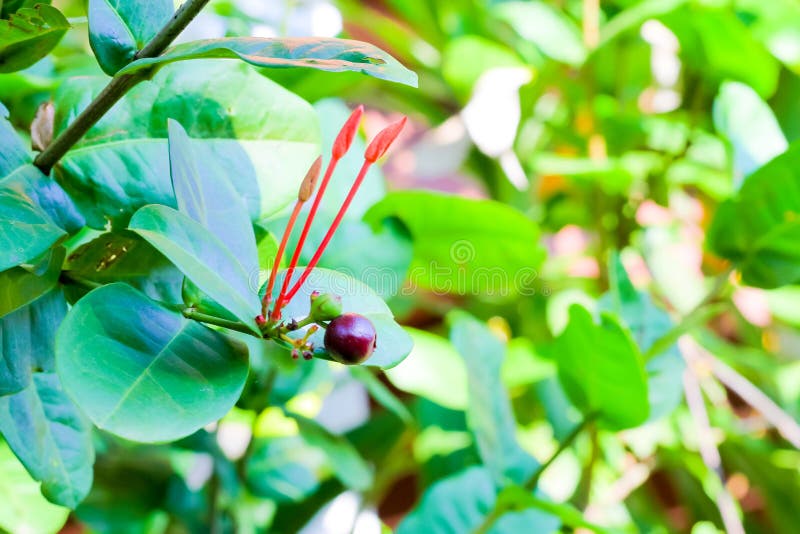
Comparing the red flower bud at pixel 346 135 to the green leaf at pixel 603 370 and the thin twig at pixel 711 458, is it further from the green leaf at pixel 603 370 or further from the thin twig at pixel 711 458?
the thin twig at pixel 711 458

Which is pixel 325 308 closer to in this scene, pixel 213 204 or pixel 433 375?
pixel 213 204

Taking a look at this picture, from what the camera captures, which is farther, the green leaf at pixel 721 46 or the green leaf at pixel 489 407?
the green leaf at pixel 721 46

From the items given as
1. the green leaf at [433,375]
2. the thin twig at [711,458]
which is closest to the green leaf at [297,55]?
the green leaf at [433,375]

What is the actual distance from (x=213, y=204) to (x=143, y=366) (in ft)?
0.20

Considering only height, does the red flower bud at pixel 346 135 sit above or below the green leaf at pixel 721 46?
above

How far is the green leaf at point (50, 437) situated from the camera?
0.30 metres

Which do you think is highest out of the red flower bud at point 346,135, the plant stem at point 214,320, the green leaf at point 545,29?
the red flower bud at point 346,135

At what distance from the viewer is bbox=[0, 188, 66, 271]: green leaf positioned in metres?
0.25

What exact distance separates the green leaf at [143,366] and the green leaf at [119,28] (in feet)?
0.25

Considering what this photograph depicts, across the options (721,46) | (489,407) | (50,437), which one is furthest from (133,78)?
(721,46)

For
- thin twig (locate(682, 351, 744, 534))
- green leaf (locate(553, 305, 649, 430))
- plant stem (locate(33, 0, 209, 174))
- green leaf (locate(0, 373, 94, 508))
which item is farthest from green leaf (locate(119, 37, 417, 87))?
thin twig (locate(682, 351, 744, 534))

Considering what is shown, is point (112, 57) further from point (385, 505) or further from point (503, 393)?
point (385, 505)

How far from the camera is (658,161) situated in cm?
86

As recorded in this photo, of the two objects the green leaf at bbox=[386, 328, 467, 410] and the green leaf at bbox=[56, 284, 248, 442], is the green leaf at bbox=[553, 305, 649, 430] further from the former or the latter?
the green leaf at bbox=[56, 284, 248, 442]
